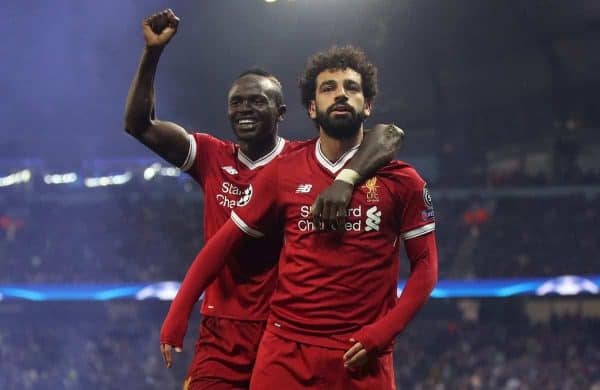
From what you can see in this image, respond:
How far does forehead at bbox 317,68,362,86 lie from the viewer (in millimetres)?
2926

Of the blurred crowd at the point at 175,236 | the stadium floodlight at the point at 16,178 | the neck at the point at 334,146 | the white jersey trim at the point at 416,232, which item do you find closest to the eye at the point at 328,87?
the neck at the point at 334,146

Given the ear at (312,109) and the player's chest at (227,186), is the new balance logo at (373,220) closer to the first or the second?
the ear at (312,109)

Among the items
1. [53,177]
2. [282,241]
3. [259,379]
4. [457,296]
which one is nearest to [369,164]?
[282,241]

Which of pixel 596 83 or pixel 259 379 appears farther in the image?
pixel 596 83

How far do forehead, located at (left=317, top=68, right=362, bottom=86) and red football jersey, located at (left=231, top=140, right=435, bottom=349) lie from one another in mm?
267

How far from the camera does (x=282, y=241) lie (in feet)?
10.4

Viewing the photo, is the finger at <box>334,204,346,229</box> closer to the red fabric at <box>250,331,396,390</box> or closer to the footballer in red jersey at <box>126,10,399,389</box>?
the footballer in red jersey at <box>126,10,399,389</box>

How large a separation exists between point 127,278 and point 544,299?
9.39m

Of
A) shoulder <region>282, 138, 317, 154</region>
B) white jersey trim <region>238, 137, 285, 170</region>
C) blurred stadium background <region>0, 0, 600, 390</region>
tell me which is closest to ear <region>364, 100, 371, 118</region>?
shoulder <region>282, 138, 317, 154</region>

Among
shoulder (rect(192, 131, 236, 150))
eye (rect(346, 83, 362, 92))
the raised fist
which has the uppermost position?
the raised fist

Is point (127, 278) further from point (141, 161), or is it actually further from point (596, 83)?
point (596, 83)

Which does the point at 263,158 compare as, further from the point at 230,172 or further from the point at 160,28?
the point at 160,28

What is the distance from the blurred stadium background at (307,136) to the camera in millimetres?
14336

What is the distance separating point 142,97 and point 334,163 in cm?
87
